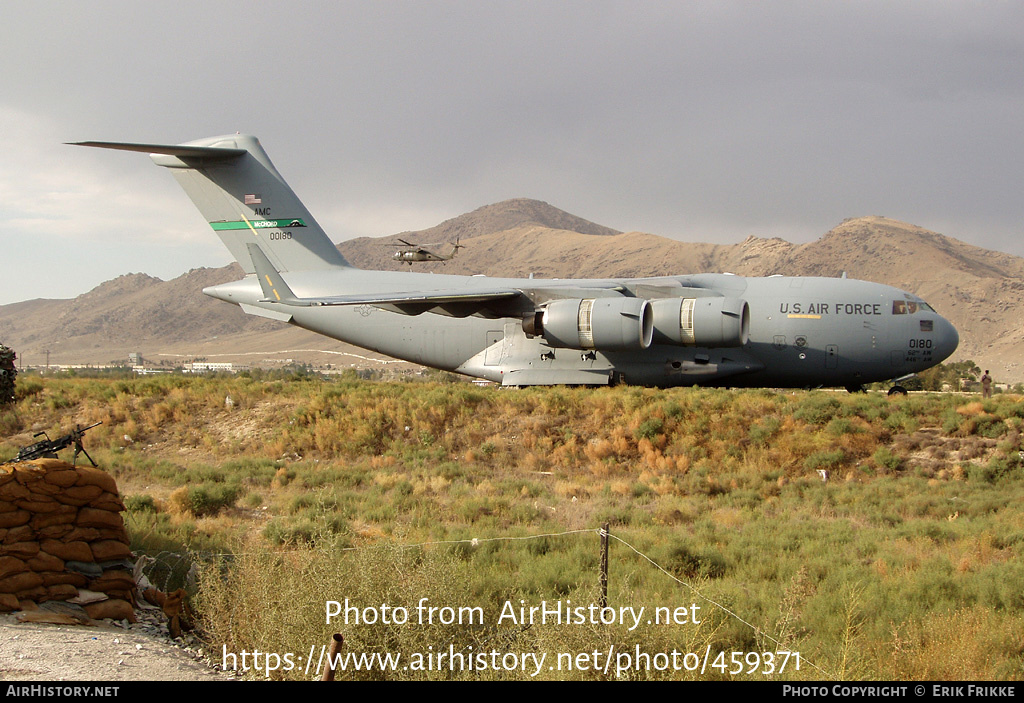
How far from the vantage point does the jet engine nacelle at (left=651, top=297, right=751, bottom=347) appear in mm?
15281

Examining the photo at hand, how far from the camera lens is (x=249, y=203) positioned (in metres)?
21.0

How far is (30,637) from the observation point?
5.99 metres

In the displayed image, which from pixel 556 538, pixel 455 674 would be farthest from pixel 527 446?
pixel 455 674

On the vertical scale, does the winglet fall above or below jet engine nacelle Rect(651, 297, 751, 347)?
above

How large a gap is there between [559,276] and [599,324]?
353 feet

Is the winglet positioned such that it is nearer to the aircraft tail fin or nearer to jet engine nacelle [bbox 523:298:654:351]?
the aircraft tail fin

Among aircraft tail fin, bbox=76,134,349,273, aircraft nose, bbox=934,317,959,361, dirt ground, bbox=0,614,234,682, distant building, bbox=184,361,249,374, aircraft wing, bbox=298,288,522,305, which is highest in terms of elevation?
aircraft tail fin, bbox=76,134,349,273

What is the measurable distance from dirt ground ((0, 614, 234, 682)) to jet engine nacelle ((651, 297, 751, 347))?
37.8 ft

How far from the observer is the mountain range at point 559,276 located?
87812mm

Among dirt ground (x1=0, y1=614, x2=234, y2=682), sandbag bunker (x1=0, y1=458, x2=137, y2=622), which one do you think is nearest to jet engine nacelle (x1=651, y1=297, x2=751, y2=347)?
sandbag bunker (x1=0, y1=458, x2=137, y2=622)

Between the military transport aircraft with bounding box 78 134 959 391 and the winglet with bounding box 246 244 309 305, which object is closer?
the military transport aircraft with bounding box 78 134 959 391

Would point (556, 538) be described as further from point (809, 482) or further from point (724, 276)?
point (724, 276)

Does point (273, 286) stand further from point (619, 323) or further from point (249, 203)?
point (619, 323)

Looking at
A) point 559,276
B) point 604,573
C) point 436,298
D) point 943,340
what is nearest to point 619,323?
point 436,298
